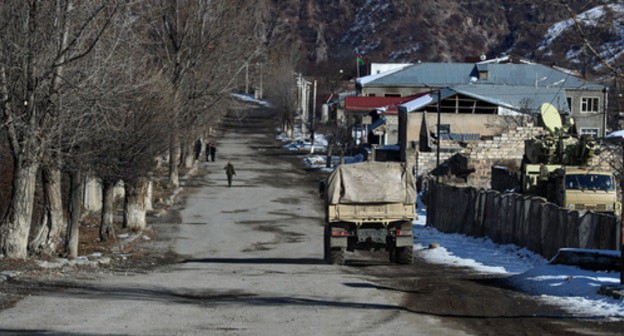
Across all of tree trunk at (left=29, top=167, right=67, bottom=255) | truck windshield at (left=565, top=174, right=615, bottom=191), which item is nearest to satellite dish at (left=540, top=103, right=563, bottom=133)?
truck windshield at (left=565, top=174, right=615, bottom=191)

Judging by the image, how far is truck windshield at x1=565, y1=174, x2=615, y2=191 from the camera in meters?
34.9

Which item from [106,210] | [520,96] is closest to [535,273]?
[106,210]

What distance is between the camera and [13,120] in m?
24.2

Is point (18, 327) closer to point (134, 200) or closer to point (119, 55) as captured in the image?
point (119, 55)

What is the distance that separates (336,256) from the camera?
1101 inches

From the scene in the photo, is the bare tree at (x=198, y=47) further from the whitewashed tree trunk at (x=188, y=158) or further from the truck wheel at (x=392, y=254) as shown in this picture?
the truck wheel at (x=392, y=254)

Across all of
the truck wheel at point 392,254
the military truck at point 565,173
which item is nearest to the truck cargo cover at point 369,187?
the truck wheel at point 392,254

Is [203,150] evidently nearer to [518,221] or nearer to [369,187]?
[518,221]

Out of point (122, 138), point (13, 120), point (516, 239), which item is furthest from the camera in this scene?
point (122, 138)

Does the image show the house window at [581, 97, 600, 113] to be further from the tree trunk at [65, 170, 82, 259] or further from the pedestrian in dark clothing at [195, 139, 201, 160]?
the tree trunk at [65, 170, 82, 259]

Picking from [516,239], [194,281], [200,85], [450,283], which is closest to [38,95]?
[194,281]

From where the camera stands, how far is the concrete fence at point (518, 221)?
82.0 feet

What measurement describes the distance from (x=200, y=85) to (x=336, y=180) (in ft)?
99.0

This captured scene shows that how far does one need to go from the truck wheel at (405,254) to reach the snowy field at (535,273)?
133 centimetres
